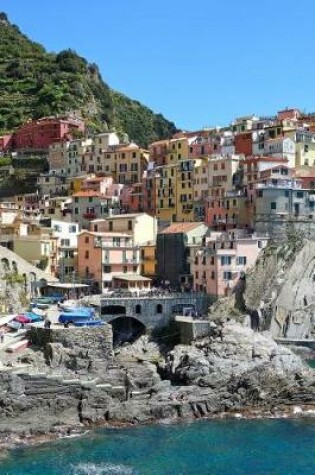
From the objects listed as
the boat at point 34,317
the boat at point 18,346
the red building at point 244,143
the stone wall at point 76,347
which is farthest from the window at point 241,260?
the boat at point 18,346

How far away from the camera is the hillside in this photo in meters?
107

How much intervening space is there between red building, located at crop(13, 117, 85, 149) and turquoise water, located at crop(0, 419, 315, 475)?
57872 millimetres

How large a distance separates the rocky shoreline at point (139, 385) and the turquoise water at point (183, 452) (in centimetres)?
149

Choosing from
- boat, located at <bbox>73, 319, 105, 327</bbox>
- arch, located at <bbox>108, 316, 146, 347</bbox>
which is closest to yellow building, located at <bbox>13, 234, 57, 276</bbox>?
arch, located at <bbox>108, 316, 146, 347</bbox>

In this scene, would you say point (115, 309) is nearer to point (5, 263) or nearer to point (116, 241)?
point (116, 241)

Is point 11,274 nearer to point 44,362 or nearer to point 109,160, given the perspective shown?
point 44,362

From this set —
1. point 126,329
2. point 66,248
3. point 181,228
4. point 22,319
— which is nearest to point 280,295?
point 181,228

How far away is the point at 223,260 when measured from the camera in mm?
61812

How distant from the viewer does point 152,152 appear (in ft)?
283

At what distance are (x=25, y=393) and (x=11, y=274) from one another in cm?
1893

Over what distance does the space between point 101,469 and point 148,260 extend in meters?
34.0

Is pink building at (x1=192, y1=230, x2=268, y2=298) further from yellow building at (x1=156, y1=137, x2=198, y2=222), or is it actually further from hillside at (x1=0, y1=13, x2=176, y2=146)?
hillside at (x1=0, y1=13, x2=176, y2=146)

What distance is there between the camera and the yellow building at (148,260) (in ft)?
223

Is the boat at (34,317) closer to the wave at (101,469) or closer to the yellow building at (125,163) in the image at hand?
the wave at (101,469)
